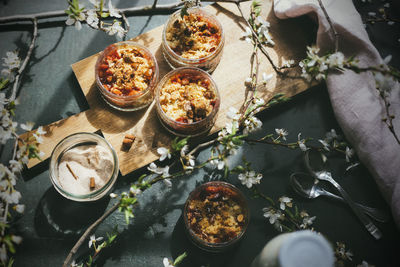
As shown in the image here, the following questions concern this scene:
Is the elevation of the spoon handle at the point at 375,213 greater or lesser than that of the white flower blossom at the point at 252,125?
lesser

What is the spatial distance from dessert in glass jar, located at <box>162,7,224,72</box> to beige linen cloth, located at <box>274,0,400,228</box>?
1.07 feet

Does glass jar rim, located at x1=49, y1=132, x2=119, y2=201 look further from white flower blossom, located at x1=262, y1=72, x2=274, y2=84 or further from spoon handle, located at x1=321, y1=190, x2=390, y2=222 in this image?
spoon handle, located at x1=321, y1=190, x2=390, y2=222

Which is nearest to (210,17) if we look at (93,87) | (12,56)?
(93,87)

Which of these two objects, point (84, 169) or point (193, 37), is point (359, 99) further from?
point (84, 169)

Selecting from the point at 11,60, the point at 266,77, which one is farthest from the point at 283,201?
the point at 11,60

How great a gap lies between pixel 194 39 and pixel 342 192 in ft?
2.97

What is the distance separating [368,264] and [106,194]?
113cm

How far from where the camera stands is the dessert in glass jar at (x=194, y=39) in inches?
51.1

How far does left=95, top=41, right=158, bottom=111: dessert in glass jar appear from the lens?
1248mm

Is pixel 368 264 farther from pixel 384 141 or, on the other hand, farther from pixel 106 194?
pixel 106 194

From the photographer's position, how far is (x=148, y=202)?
1.34 m

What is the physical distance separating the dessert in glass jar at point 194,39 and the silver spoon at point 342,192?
23.7 inches

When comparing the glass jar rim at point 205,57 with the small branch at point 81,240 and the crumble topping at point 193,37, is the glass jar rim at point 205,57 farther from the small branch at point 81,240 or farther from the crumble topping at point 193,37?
the small branch at point 81,240

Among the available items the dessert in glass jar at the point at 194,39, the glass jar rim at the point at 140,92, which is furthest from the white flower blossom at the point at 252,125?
the glass jar rim at the point at 140,92
